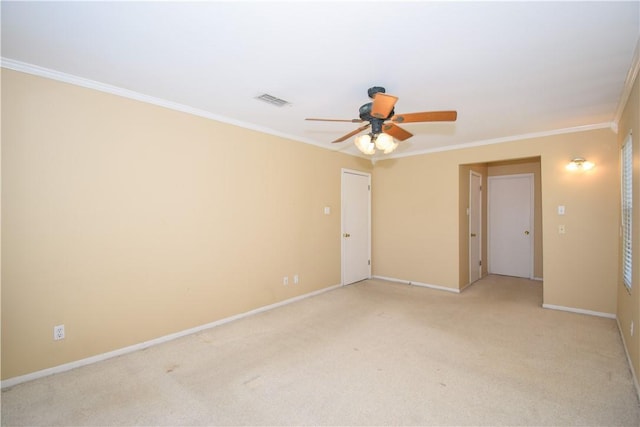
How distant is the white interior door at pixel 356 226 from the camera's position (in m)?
→ 5.55

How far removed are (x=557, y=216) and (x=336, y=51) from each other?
3.89m

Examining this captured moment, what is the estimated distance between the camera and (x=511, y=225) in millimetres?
6273

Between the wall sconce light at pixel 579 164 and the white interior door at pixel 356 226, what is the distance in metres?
3.05

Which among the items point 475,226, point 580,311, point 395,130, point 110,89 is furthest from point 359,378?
point 475,226

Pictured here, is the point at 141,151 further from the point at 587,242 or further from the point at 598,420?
the point at 587,242

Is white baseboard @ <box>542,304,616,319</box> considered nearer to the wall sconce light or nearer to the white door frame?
the white door frame

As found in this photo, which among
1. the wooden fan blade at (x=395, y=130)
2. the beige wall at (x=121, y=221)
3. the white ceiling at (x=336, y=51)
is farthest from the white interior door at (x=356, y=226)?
the wooden fan blade at (x=395, y=130)

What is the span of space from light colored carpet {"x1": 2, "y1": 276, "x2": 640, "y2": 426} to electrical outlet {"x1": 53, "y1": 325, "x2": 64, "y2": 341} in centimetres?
30

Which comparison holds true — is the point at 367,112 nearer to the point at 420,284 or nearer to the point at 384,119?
the point at 384,119

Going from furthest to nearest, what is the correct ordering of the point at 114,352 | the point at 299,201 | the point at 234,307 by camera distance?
1. the point at 299,201
2. the point at 234,307
3. the point at 114,352

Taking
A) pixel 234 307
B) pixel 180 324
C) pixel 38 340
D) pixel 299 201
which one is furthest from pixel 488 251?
pixel 38 340

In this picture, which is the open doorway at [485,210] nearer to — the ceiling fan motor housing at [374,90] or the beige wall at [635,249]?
the beige wall at [635,249]

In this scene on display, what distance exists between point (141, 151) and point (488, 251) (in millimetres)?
6428

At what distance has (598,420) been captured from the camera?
2.02 metres
